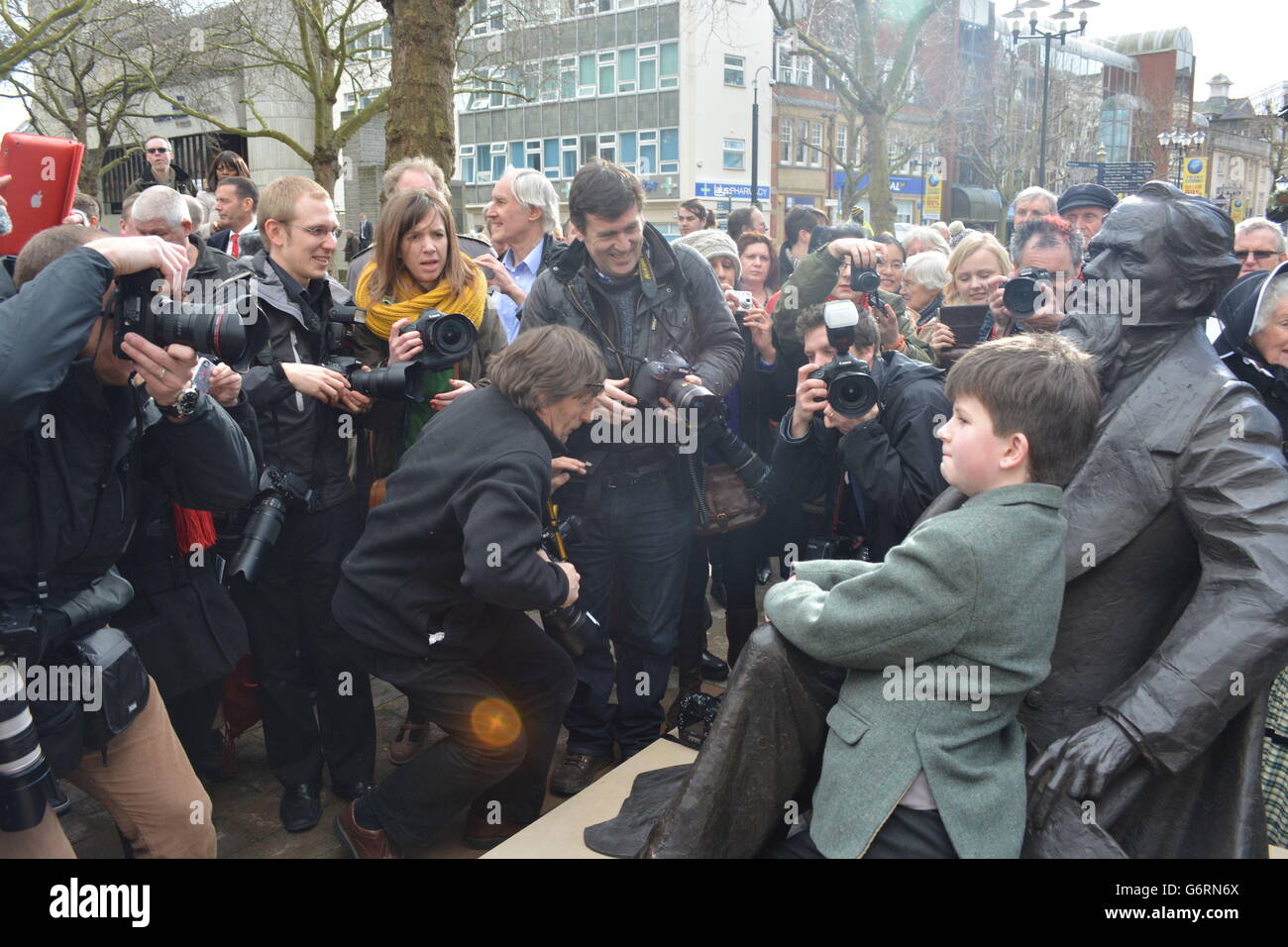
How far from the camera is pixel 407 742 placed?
4.25 m

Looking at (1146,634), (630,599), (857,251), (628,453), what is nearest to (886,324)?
(857,251)

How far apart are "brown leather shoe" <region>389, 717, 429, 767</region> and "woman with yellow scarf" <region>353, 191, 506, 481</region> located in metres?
1.16

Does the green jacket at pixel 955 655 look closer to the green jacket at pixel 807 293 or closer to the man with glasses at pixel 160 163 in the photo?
the green jacket at pixel 807 293

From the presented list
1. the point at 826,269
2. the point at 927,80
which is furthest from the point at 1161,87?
the point at 826,269

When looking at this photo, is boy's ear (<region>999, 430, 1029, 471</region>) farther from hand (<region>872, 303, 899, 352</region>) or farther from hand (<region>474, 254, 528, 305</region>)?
hand (<region>474, 254, 528, 305</region>)

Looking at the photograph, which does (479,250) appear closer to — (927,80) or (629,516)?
(629,516)

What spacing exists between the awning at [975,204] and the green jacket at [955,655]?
5131 cm

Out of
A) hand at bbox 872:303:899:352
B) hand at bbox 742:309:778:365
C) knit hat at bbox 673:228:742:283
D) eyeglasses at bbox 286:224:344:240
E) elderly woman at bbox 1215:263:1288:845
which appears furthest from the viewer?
knit hat at bbox 673:228:742:283

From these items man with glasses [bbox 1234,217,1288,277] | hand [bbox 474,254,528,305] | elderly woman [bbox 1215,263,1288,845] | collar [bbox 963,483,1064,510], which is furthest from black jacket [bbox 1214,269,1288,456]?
hand [bbox 474,254,528,305]

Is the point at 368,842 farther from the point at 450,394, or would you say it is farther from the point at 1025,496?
the point at 1025,496

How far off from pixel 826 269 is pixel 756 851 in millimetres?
2704

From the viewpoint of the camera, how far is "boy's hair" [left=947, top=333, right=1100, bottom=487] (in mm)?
2076

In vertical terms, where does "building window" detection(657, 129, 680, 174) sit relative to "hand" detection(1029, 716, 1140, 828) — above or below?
above

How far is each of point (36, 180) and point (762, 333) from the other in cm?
315
